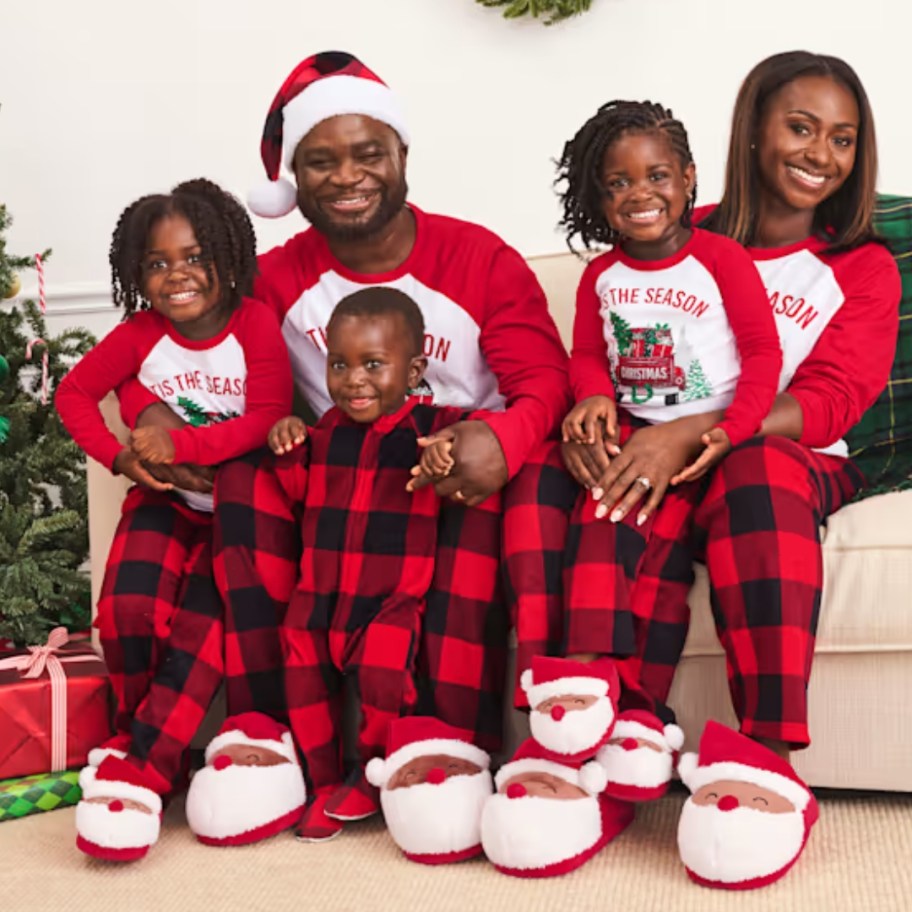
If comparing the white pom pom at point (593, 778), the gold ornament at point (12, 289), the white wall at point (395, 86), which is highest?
the white wall at point (395, 86)

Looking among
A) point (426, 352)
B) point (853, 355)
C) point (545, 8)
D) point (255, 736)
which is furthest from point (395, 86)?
point (255, 736)

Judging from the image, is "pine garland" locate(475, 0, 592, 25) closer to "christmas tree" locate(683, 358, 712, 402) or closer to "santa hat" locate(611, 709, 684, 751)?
"christmas tree" locate(683, 358, 712, 402)

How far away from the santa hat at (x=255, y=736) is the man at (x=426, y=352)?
1.9 inches

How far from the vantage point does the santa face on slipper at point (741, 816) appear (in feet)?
4.34

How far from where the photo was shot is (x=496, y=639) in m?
1.60

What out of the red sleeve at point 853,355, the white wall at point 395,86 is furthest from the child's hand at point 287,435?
the white wall at point 395,86

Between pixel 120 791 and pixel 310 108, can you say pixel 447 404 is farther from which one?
pixel 120 791

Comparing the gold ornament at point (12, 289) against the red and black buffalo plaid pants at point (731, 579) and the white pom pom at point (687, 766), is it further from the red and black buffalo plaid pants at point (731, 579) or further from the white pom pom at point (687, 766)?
the white pom pom at point (687, 766)

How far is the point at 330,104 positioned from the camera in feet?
5.86

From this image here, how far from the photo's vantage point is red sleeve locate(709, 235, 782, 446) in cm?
158

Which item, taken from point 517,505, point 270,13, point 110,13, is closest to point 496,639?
point 517,505

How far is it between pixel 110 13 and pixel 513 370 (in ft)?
5.88

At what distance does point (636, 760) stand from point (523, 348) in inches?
23.5

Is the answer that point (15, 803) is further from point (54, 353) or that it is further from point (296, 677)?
point (54, 353)
